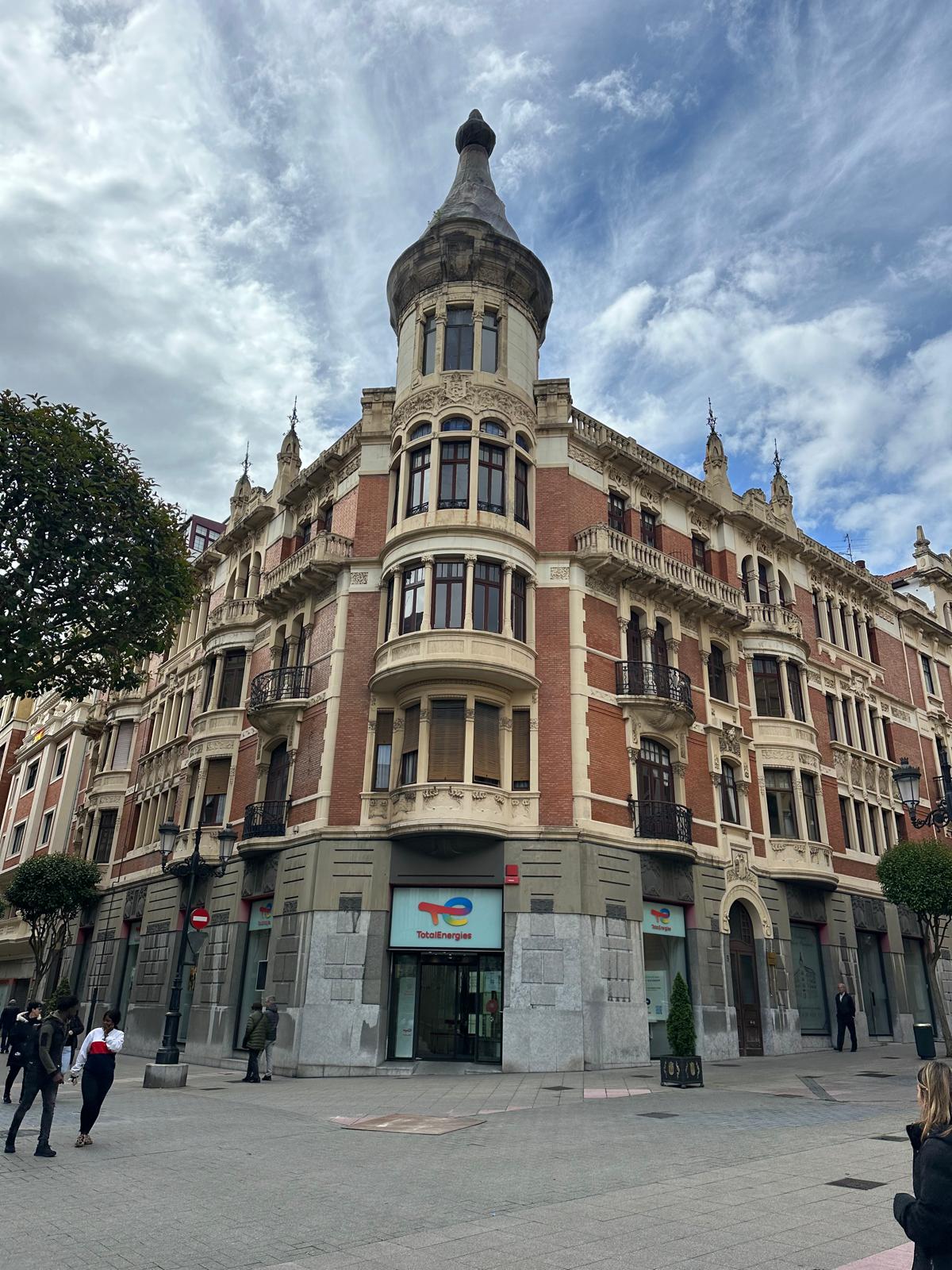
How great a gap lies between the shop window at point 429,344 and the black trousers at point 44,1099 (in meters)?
21.6

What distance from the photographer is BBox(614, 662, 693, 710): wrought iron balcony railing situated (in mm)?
26062

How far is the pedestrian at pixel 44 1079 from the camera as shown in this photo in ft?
35.3

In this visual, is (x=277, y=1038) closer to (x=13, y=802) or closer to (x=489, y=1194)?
(x=489, y=1194)

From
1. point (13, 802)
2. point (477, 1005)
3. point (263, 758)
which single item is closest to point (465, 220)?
point (263, 758)

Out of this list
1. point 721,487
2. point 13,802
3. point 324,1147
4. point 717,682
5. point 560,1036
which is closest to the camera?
point 324,1147

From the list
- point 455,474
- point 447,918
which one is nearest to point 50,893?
point 447,918

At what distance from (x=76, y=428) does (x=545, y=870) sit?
1470cm

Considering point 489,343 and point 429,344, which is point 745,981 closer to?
point 489,343

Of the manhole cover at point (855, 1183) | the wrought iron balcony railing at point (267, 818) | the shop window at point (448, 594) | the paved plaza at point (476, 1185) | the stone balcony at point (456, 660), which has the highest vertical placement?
the shop window at point (448, 594)

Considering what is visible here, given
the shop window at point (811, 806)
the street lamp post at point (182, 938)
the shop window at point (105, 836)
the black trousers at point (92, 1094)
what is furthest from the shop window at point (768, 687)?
the shop window at point (105, 836)

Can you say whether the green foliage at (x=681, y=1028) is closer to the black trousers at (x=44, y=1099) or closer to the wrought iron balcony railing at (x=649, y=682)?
the wrought iron balcony railing at (x=649, y=682)

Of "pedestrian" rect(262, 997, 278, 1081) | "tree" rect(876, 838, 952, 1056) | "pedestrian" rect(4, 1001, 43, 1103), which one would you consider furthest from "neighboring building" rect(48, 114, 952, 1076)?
"pedestrian" rect(4, 1001, 43, 1103)

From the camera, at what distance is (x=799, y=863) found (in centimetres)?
2919

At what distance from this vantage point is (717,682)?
30047 millimetres
